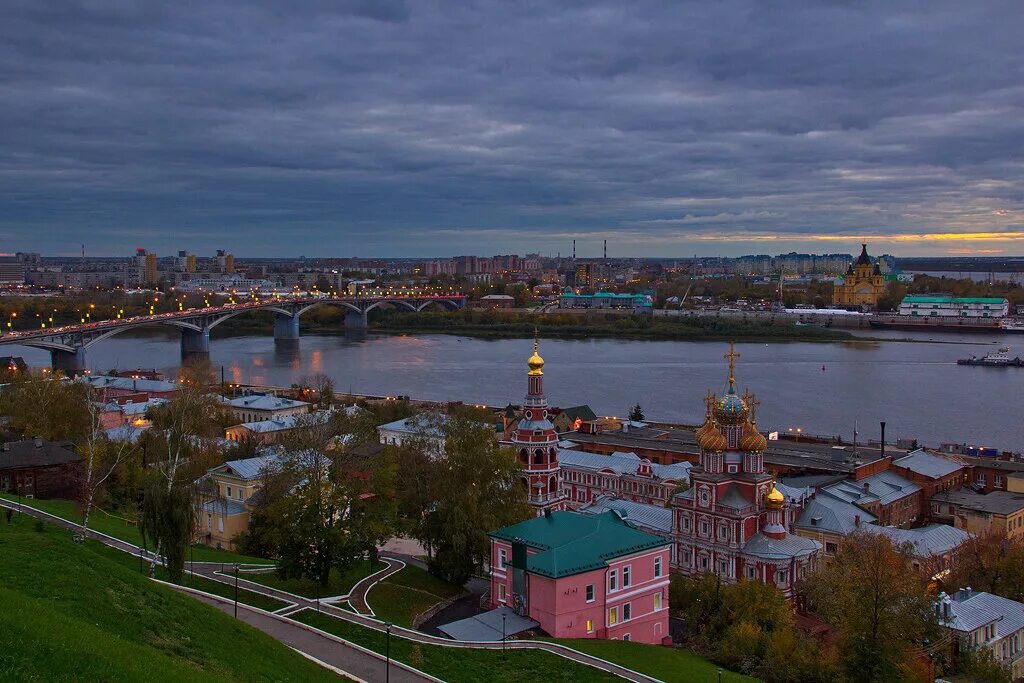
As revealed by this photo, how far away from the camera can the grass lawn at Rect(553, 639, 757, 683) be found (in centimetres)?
635

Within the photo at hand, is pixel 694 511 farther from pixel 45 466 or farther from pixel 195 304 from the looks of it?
pixel 195 304

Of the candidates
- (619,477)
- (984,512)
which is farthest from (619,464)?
(984,512)

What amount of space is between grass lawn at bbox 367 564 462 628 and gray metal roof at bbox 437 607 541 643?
1.18 ft

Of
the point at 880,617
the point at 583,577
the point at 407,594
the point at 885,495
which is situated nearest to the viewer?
the point at 880,617

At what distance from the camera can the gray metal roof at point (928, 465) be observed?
1220 centimetres

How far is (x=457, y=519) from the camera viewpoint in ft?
27.1

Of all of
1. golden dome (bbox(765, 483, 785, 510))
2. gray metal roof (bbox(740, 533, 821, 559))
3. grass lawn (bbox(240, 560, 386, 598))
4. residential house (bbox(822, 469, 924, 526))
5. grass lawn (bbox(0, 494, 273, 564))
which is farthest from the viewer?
residential house (bbox(822, 469, 924, 526))

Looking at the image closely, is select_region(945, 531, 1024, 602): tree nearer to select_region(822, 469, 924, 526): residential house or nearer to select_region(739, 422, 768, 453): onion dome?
select_region(822, 469, 924, 526): residential house

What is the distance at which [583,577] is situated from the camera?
7266 mm

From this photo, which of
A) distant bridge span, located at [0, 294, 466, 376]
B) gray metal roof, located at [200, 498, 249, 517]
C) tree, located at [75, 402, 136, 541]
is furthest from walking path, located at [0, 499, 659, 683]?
distant bridge span, located at [0, 294, 466, 376]

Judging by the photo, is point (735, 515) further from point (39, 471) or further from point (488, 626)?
point (39, 471)

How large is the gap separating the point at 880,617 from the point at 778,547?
2430mm

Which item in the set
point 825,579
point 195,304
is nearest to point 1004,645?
point 825,579

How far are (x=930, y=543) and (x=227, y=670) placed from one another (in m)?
7.53
